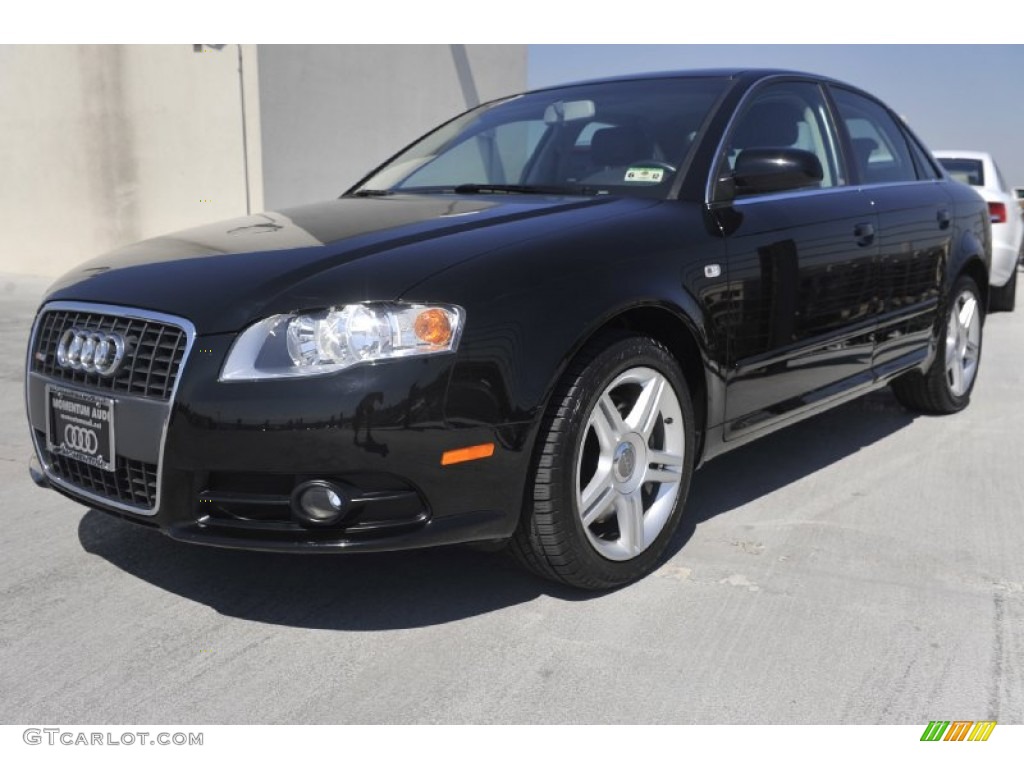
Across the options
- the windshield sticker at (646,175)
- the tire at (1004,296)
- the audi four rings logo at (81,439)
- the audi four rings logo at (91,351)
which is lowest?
the tire at (1004,296)

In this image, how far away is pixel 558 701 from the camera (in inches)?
95.0

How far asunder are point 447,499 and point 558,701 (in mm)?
548

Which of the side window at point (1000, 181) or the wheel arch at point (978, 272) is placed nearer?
the wheel arch at point (978, 272)

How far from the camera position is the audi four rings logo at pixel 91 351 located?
2.70 meters

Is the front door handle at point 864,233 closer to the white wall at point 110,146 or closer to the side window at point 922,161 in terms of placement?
the side window at point 922,161

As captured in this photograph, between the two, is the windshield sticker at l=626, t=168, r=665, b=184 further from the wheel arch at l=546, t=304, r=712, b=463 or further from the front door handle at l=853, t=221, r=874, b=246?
the front door handle at l=853, t=221, r=874, b=246

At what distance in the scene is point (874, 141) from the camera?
4.63 metres

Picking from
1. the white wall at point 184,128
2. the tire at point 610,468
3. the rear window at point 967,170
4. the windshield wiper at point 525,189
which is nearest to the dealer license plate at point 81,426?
the tire at point 610,468

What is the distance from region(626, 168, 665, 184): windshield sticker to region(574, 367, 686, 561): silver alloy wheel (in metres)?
0.73

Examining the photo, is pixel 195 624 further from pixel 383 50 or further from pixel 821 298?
pixel 383 50

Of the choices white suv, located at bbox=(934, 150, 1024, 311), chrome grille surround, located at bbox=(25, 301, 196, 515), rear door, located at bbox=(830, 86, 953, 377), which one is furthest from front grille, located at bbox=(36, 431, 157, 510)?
white suv, located at bbox=(934, 150, 1024, 311)

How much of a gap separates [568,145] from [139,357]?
1854mm

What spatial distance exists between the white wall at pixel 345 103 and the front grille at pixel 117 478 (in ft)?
25.9

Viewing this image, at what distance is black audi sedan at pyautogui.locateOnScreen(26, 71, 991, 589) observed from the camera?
8.21 ft
